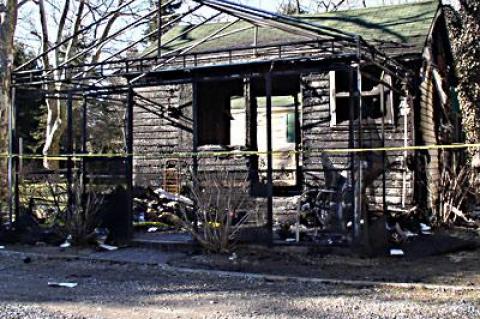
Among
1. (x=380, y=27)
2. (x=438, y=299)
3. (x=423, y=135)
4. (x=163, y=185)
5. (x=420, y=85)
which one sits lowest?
(x=438, y=299)

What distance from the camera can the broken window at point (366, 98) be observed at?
12.7m

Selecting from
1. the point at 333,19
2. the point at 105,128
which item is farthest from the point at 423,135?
the point at 105,128

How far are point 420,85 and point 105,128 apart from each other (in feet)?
36.5

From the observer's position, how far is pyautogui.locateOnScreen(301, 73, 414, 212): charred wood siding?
12.7 metres

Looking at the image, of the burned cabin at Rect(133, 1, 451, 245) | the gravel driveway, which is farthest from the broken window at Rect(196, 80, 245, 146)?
the gravel driveway

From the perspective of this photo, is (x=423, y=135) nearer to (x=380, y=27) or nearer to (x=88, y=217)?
(x=380, y=27)

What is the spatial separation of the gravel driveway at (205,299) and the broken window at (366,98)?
6.51 meters

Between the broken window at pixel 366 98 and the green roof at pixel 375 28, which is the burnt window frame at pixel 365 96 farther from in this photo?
the green roof at pixel 375 28

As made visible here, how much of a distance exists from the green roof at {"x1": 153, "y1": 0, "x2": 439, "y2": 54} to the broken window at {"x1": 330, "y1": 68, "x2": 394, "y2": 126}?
0.88m

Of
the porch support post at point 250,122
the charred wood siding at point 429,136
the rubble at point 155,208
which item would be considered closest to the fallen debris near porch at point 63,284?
the rubble at point 155,208

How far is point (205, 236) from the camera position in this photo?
9.34 metres

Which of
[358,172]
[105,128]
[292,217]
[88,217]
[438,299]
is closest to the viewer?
[438,299]

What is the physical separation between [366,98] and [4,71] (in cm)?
889

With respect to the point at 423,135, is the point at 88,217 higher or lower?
lower
